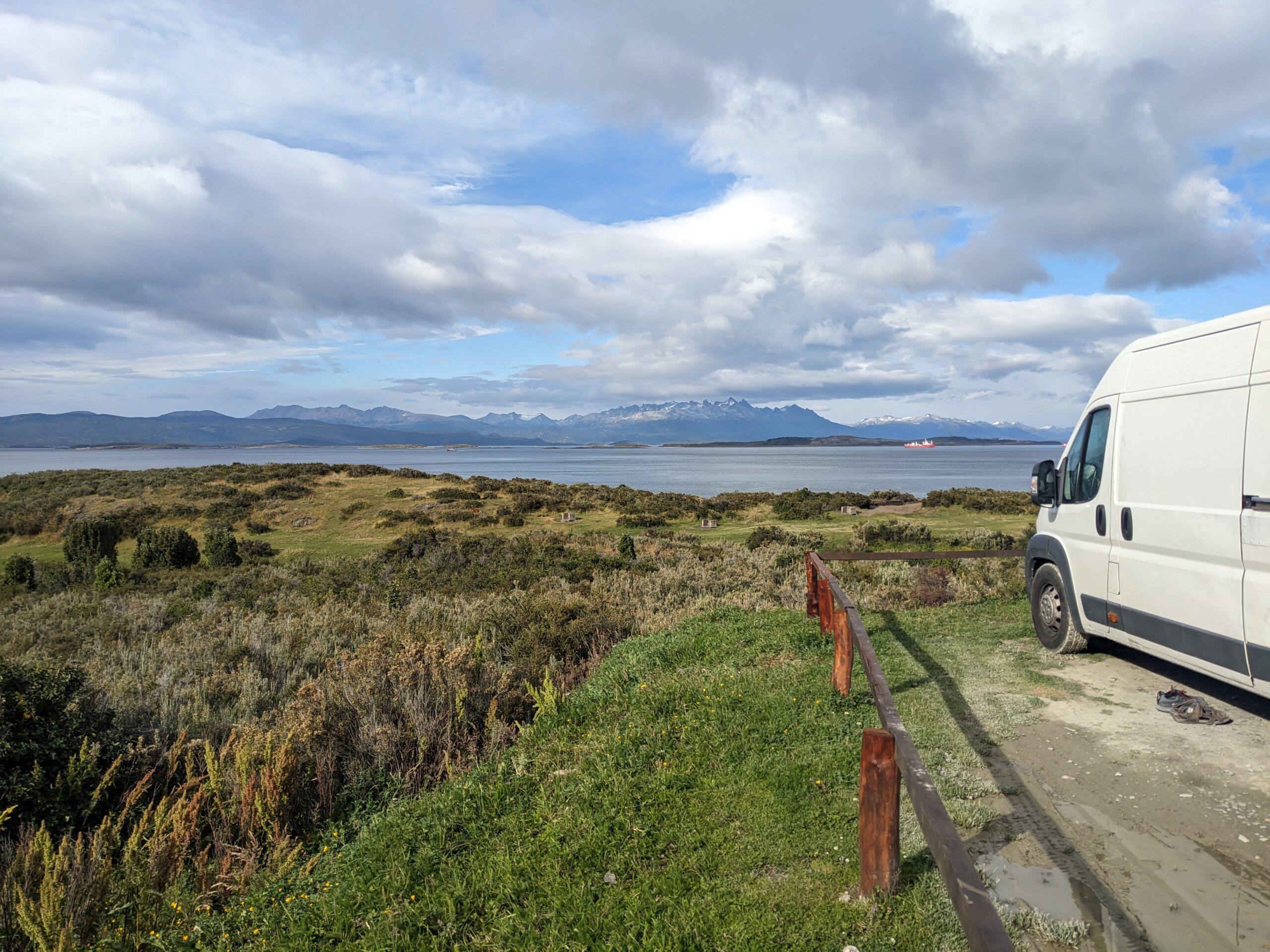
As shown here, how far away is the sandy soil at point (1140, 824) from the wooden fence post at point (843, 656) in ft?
4.45

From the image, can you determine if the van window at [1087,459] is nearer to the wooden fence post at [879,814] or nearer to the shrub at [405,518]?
the wooden fence post at [879,814]

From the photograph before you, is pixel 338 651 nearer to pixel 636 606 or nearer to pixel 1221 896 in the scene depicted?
pixel 636 606

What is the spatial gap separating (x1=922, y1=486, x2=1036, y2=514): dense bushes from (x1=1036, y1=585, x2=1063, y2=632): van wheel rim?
23603 mm

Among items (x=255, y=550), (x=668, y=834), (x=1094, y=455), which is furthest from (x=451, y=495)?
(x=668, y=834)

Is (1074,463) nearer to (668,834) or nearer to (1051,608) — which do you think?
(1051,608)

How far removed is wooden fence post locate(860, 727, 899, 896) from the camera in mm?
3215

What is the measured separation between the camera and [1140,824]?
4.10 meters

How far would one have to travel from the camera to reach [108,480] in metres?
39.5

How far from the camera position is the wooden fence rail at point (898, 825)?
7.00ft

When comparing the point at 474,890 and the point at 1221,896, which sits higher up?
the point at 1221,896

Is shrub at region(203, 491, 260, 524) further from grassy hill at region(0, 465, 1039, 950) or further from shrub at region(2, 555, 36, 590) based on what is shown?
grassy hill at region(0, 465, 1039, 950)

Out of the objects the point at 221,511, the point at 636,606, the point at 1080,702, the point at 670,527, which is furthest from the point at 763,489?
the point at 1080,702

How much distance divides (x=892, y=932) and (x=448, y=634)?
28.2ft

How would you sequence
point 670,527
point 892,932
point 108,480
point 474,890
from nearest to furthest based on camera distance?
1. point 892,932
2. point 474,890
3. point 670,527
4. point 108,480
